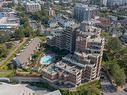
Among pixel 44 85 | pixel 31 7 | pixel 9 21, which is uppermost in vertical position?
pixel 31 7

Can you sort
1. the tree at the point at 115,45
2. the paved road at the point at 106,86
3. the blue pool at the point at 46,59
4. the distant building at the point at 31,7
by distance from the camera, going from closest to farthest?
the paved road at the point at 106,86, the blue pool at the point at 46,59, the tree at the point at 115,45, the distant building at the point at 31,7

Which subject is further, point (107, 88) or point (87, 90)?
point (107, 88)

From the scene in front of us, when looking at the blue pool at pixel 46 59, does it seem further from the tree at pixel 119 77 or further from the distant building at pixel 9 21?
the distant building at pixel 9 21

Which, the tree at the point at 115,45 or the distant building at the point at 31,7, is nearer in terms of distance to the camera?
the tree at the point at 115,45

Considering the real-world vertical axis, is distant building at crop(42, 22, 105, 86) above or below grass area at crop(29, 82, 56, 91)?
above

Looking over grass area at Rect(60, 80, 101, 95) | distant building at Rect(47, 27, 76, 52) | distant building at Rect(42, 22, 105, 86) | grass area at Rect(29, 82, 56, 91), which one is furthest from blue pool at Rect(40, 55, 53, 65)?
grass area at Rect(60, 80, 101, 95)

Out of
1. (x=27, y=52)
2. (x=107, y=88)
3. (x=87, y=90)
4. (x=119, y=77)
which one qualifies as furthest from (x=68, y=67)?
(x=27, y=52)

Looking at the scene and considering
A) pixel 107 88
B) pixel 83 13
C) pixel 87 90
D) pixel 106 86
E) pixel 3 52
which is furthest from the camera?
pixel 83 13

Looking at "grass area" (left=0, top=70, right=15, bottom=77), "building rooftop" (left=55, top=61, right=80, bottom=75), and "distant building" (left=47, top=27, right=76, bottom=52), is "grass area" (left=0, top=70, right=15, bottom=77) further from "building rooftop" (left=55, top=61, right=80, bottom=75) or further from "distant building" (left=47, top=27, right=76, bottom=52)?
"distant building" (left=47, top=27, right=76, bottom=52)

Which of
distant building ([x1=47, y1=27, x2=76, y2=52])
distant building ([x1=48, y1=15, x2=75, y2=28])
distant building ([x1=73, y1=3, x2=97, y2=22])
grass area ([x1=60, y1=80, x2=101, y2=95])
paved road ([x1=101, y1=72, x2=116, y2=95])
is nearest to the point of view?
grass area ([x1=60, y1=80, x2=101, y2=95])

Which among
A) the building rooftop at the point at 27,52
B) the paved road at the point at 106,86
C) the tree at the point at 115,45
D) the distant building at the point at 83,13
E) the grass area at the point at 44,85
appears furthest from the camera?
the distant building at the point at 83,13

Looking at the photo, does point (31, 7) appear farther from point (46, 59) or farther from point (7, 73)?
point (7, 73)

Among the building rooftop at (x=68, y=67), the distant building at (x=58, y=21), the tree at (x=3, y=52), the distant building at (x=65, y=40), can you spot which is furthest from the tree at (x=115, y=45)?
the distant building at (x=58, y=21)

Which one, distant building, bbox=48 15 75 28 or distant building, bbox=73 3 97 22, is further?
distant building, bbox=73 3 97 22
